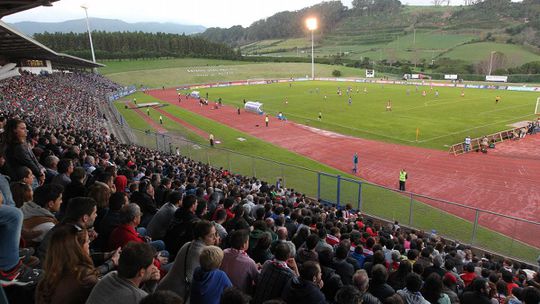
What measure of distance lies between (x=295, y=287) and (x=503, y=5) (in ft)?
706

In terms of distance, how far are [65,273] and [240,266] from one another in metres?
2.10

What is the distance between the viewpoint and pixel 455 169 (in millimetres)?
24656

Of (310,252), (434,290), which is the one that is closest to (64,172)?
(310,252)

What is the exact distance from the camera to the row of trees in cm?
11512

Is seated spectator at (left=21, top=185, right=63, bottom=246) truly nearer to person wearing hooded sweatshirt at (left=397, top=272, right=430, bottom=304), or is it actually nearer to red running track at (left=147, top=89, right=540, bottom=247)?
person wearing hooded sweatshirt at (left=397, top=272, right=430, bottom=304)

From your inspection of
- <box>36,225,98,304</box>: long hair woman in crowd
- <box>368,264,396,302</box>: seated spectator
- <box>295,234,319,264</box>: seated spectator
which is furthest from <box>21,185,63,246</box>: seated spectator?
<box>368,264,396,302</box>: seated spectator

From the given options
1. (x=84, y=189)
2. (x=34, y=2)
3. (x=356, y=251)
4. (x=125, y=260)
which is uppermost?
(x=34, y=2)

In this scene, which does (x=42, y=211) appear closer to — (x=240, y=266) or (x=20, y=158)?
(x=240, y=266)

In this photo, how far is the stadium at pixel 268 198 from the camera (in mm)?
4230

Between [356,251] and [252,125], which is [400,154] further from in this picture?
[356,251]

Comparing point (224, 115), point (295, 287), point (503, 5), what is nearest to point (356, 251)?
point (295, 287)

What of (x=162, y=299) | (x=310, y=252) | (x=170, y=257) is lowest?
(x=310, y=252)

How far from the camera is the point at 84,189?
23.5ft

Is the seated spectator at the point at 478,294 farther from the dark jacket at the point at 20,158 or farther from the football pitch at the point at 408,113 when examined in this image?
the football pitch at the point at 408,113
